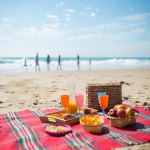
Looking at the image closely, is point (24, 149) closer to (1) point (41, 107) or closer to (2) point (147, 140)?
(2) point (147, 140)

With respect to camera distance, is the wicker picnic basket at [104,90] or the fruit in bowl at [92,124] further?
the wicker picnic basket at [104,90]

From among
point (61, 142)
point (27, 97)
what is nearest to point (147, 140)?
point (61, 142)

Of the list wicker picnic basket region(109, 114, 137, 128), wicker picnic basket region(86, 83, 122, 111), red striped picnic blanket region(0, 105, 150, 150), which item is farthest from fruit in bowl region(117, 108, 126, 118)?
wicker picnic basket region(86, 83, 122, 111)

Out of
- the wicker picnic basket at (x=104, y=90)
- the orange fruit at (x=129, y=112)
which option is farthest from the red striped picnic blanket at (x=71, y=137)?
the wicker picnic basket at (x=104, y=90)

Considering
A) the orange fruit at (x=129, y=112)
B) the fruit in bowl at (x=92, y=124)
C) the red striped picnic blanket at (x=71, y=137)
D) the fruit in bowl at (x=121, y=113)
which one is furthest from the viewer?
the orange fruit at (x=129, y=112)

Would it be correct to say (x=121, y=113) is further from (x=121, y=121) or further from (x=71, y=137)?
(x=71, y=137)

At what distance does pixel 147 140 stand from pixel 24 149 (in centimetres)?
155

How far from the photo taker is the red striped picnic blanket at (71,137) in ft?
6.93

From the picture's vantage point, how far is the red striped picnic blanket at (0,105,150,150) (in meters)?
2.11

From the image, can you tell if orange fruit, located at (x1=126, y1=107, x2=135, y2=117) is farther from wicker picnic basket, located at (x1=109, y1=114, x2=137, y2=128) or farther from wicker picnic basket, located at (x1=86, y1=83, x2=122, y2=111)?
wicker picnic basket, located at (x1=86, y1=83, x2=122, y2=111)

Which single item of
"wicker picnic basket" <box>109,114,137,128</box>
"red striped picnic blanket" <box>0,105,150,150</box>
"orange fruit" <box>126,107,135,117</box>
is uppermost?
"orange fruit" <box>126,107,135,117</box>

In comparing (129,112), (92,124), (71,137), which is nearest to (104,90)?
(129,112)

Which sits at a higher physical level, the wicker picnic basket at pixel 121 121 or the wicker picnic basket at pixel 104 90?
the wicker picnic basket at pixel 104 90

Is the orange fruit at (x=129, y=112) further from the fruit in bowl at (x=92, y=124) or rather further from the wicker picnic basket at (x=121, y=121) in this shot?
the fruit in bowl at (x=92, y=124)
